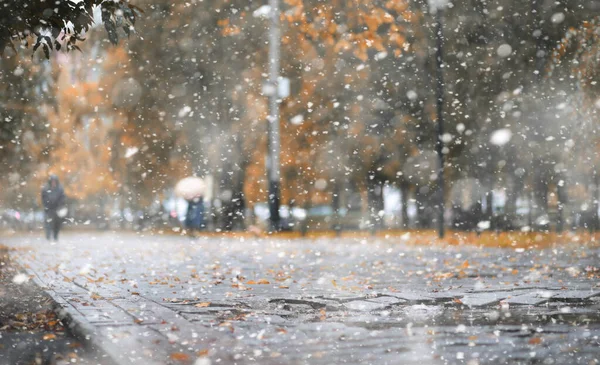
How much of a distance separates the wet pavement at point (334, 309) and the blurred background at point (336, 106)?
21.0ft

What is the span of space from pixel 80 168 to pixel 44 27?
47175 mm

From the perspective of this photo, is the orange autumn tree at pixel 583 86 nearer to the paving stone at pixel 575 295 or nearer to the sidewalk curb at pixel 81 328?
the paving stone at pixel 575 295

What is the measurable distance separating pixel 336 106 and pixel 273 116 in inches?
236

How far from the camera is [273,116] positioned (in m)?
27.5

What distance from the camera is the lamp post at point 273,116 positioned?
88.4 feet

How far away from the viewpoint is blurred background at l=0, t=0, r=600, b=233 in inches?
917

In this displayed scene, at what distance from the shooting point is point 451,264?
14359 mm

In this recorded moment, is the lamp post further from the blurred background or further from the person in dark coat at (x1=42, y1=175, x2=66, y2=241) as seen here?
the person in dark coat at (x1=42, y1=175, x2=66, y2=241)

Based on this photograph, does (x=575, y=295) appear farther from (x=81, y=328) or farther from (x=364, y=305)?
(x=81, y=328)

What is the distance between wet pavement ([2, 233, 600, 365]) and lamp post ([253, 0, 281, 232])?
40.5ft

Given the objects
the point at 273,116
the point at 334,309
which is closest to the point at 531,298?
the point at 334,309

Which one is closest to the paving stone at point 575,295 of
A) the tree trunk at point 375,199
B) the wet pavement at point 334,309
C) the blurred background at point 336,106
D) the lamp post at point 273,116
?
the wet pavement at point 334,309

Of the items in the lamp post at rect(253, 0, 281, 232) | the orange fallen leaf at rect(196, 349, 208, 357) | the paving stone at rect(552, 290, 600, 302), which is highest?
the lamp post at rect(253, 0, 281, 232)

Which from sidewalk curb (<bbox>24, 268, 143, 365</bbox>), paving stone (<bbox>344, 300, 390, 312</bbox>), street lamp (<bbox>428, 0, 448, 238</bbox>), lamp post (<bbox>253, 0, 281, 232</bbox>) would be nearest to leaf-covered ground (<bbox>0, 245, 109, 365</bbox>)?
A: sidewalk curb (<bbox>24, 268, 143, 365</bbox>)
